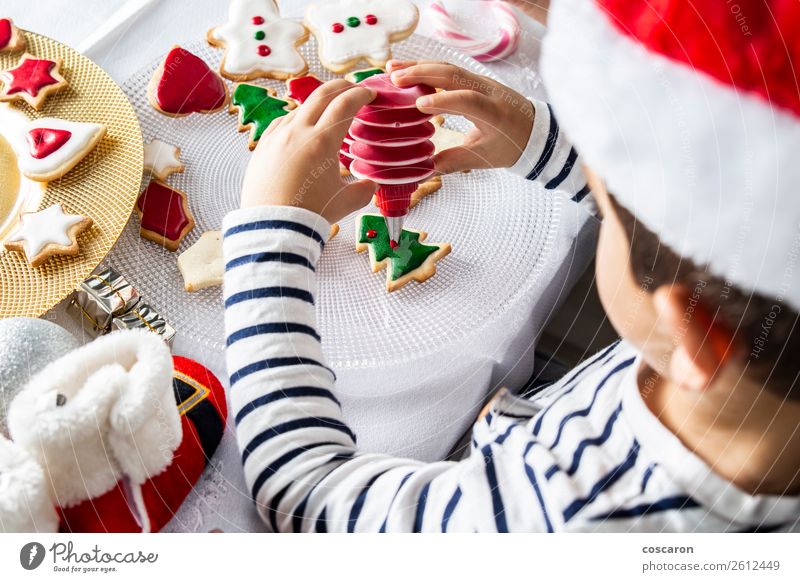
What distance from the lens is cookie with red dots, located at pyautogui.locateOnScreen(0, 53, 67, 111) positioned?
0.42 m

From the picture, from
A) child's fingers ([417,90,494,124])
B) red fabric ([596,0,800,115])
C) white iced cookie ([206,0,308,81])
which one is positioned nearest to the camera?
red fabric ([596,0,800,115])

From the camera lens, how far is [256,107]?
16.3 inches

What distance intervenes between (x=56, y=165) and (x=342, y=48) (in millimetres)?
171

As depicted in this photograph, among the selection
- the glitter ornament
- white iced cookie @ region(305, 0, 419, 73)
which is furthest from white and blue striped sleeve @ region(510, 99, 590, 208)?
the glitter ornament

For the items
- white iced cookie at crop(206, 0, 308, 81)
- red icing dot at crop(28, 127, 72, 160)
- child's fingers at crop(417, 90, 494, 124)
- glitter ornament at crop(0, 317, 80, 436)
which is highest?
child's fingers at crop(417, 90, 494, 124)

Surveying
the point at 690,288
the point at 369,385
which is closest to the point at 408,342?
the point at 369,385

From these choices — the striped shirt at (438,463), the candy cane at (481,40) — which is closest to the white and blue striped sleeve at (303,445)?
the striped shirt at (438,463)

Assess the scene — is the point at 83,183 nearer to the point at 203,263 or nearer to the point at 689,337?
the point at 203,263

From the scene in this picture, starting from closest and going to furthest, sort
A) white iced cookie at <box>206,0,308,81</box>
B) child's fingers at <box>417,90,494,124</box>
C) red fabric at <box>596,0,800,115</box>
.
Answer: red fabric at <box>596,0,800,115</box>, child's fingers at <box>417,90,494,124</box>, white iced cookie at <box>206,0,308,81</box>

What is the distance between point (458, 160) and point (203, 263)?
5.5 inches

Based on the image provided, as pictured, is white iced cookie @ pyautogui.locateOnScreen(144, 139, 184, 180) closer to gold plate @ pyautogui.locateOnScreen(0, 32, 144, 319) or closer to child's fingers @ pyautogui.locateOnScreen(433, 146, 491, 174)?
gold plate @ pyautogui.locateOnScreen(0, 32, 144, 319)

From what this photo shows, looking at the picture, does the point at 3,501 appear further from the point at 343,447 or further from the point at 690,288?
the point at 690,288

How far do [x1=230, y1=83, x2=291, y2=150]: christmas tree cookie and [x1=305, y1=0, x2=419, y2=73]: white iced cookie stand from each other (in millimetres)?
45

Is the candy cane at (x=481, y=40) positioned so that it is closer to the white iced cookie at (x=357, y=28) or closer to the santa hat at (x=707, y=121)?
the white iced cookie at (x=357, y=28)
